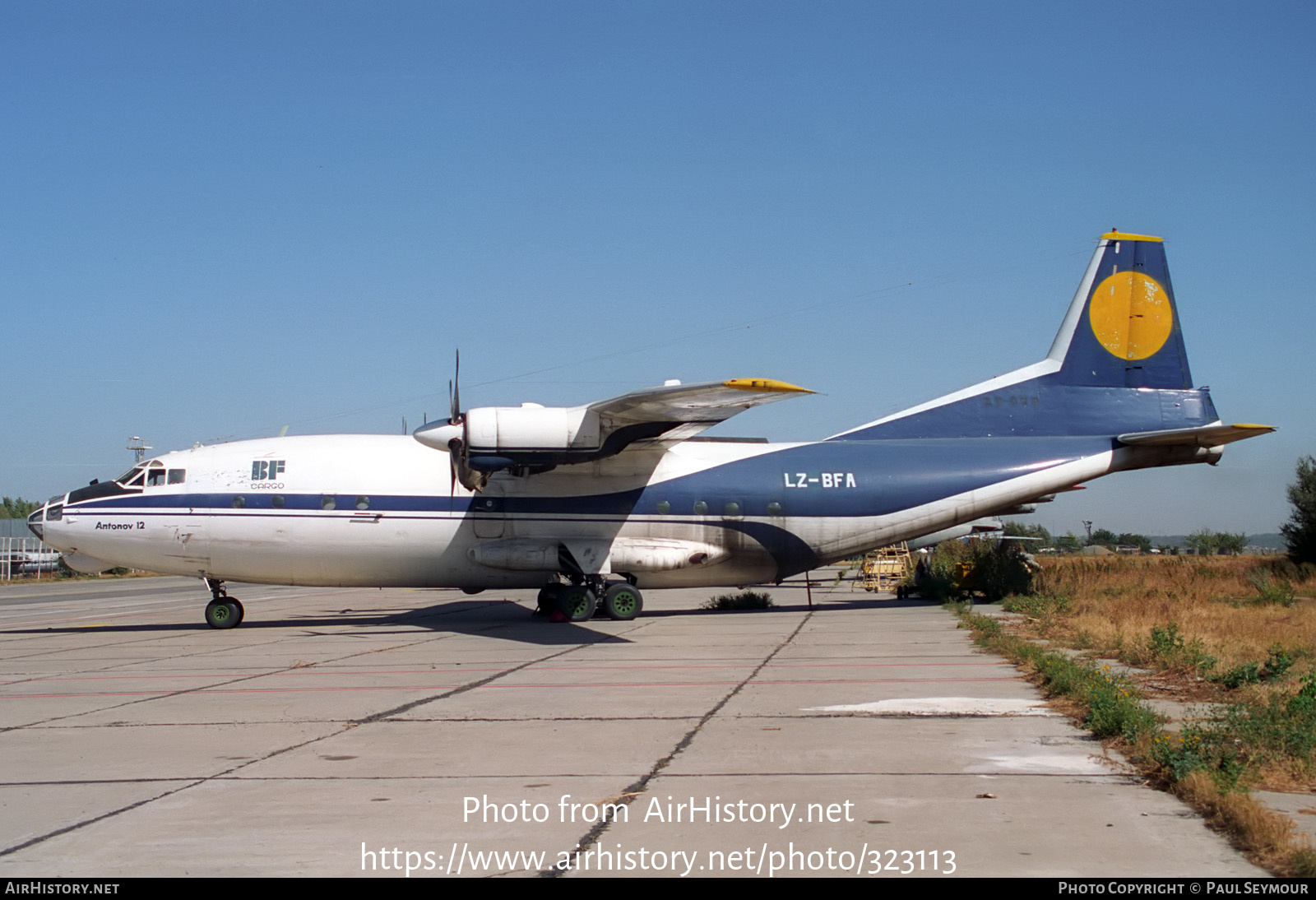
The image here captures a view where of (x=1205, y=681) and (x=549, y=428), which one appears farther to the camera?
(x=549, y=428)

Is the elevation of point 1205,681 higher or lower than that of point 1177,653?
lower

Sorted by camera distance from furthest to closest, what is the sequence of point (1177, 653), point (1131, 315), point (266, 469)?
point (1131, 315) < point (266, 469) < point (1177, 653)

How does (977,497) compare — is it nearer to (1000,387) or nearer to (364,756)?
(1000,387)

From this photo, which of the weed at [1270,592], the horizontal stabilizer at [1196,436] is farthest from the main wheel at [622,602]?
the weed at [1270,592]

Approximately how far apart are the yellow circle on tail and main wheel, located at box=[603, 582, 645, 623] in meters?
11.7

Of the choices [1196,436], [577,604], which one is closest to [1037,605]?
[1196,436]

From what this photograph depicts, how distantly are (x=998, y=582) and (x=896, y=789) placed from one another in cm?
1876

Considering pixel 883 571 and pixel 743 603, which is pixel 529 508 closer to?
pixel 743 603

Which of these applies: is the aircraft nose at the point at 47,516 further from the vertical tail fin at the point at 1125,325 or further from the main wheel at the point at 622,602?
the vertical tail fin at the point at 1125,325

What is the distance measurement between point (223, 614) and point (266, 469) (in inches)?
119

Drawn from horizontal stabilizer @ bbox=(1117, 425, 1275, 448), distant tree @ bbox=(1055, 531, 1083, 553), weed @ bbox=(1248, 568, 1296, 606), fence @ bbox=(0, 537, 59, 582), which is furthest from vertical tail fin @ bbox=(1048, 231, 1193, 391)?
distant tree @ bbox=(1055, 531, 1083, 553)

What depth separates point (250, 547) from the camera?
20.0 m

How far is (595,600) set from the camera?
20656 millimetres

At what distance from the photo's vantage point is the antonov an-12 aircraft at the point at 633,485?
19906mm
